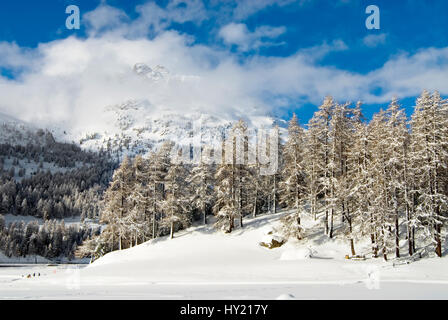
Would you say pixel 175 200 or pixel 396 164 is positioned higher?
pixel 396 164

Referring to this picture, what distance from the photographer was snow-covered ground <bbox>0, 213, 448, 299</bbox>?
14.3 meters

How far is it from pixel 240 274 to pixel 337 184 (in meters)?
14.6

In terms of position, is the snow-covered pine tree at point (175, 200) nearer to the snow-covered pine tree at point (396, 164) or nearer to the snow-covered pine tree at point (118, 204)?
the snow-covered pine tree at point (118, 204)

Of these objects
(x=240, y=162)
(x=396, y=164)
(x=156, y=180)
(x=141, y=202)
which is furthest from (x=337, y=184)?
(x=141, y=202)

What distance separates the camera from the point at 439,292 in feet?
A: 46.5

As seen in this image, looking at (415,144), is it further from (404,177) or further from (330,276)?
(330,276)

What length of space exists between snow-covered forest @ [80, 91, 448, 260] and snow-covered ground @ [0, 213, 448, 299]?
2.53 meters

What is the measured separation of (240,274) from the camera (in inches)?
907

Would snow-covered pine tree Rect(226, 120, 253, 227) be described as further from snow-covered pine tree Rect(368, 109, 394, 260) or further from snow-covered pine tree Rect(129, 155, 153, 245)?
snow-covered pine tree Rect(368, 109, 394, 260)

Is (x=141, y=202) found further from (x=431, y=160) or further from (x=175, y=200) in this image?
(x=431, y=160)

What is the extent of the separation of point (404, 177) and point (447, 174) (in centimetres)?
440

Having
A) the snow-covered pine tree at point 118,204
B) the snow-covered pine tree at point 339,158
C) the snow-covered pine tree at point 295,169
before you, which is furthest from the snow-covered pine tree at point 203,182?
the snow-covered pine tree at point 339,158

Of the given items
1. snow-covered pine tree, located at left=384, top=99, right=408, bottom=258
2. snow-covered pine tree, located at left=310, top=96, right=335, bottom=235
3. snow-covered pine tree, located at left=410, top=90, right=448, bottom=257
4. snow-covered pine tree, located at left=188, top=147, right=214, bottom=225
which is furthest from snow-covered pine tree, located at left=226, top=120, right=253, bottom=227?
snow-covered pine tree, located at left=410, top=90, right=448, bottom=257
